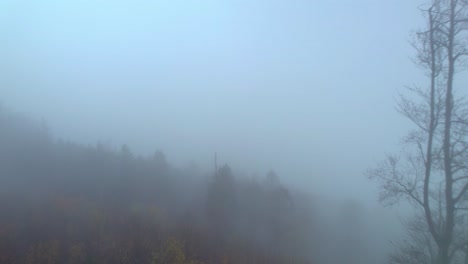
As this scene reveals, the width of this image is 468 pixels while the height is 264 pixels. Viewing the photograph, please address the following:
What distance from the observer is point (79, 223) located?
1188 inches

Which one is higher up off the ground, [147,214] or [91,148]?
[91,148]

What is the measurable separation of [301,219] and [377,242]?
12.0m

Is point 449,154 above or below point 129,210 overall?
above

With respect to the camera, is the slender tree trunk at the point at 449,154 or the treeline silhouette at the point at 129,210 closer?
the slender tree trunk at the point at 449,154

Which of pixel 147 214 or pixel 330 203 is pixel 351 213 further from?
pixel 147 214

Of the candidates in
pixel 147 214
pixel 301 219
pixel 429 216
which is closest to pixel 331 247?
pixel 301 219

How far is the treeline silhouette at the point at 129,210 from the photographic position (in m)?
22.9

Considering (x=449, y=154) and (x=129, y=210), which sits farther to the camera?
(x=129, y=210)

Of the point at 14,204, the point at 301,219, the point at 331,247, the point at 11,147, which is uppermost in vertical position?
the point at 11,147

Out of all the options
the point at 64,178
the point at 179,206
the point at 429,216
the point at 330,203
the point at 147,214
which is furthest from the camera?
the point at 330,203

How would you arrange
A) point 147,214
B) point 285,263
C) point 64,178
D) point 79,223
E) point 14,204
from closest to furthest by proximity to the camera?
point 285,263 < point 79,223 < point 14,204 < point 147,214 < point 64,178

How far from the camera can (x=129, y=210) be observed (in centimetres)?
3778

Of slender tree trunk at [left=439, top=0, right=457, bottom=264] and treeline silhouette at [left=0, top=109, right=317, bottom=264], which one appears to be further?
treeline silhouette at [left=0, top=109, right=317, bottom=264]

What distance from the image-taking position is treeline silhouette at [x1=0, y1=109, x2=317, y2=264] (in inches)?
903
